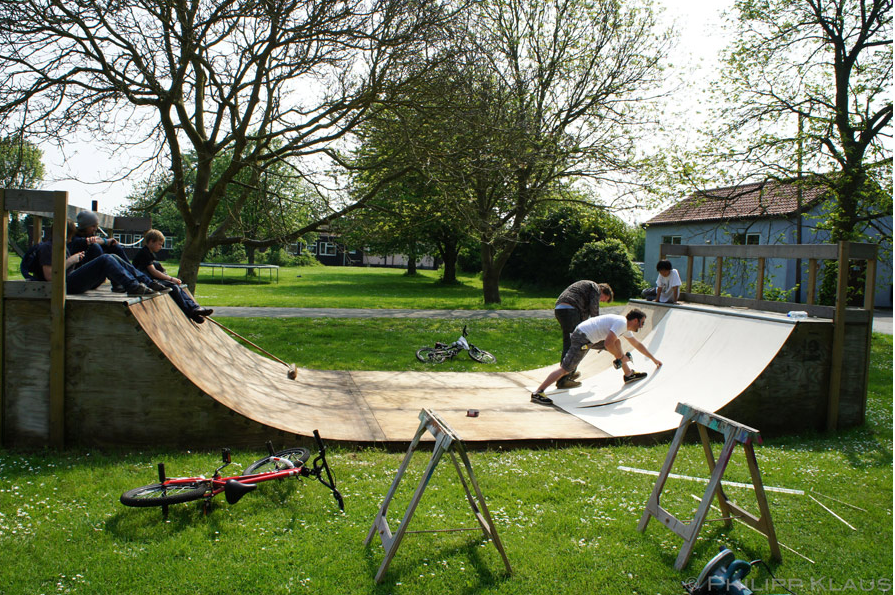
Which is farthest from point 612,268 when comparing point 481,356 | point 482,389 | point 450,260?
point 482,389

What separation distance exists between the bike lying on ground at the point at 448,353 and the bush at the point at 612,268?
2160cm

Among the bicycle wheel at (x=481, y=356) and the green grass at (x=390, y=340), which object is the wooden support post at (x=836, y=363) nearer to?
the green grass at (x=390, y=340)

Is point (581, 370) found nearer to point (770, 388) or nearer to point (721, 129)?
point (770, 388)

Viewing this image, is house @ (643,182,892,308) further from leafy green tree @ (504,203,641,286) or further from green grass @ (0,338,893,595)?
green grass @ (0,338,893,595)

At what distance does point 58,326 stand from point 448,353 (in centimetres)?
775

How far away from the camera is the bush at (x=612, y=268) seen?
33188mm

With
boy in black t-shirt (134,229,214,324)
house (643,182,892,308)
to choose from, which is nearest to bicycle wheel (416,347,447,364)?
boy in black t-shirt (134,229,214,324)

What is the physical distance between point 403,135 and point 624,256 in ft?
74.3

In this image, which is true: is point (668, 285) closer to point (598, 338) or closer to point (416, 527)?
point (598, 338)

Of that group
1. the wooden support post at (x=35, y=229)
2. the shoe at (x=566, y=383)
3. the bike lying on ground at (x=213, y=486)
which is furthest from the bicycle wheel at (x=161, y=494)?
the shoe at (x=566, y=383)

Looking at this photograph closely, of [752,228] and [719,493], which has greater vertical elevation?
[752,228]

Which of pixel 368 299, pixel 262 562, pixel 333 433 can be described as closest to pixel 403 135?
pixel 333 433

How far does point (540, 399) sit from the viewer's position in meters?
8.34

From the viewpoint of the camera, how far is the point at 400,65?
13.0 m
